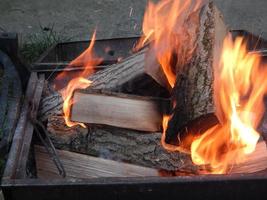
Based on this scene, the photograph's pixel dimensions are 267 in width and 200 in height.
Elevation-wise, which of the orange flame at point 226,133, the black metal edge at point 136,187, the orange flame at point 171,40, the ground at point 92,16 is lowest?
the black metal edge at point 136,187

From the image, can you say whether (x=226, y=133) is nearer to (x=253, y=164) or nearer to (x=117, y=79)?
(x=253, y=164)

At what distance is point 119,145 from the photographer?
2340 millimetres

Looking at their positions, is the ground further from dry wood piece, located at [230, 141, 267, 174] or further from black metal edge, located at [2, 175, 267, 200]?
black metal edge, located at [2, 175, 267, 200]

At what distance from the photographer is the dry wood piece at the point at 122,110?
2.33 meters

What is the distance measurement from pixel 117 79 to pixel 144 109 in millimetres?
224

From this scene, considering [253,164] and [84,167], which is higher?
A: [253,164]

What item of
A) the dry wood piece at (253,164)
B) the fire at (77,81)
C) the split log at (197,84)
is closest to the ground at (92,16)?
the fire at (77,81)

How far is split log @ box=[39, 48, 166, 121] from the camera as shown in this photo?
239cm

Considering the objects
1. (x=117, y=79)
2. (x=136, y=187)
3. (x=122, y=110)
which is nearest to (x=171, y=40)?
(x=117, y=79)

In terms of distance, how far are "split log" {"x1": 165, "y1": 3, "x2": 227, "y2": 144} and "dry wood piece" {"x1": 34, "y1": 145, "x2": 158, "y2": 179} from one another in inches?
8.1

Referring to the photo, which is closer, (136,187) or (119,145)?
(136,187)

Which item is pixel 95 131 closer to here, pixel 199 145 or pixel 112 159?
pixel 112 159

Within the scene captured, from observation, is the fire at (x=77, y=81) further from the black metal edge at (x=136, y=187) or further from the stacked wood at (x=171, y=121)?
the black metal edge at (x=136, y=187)

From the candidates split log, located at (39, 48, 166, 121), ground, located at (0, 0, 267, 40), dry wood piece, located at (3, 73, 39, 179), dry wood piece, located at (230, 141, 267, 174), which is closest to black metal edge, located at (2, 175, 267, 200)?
dry wood piece, located at (3, 73, 39, 179)
